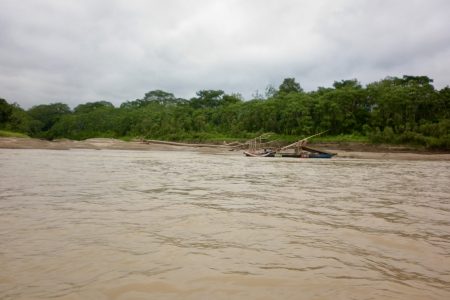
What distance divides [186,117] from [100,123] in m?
25.9

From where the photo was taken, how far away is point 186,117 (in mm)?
75250

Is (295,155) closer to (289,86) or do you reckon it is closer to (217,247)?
(217,247)

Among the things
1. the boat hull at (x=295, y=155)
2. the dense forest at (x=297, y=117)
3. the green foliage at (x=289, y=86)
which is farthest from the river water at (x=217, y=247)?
the green foliage at (x=289, y=86)

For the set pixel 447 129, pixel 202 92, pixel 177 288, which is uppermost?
pixel 202 92

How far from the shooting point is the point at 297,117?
58.2 m

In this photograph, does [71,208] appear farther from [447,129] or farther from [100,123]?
[100,123]

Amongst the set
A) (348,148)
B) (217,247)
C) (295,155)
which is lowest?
(217,247)

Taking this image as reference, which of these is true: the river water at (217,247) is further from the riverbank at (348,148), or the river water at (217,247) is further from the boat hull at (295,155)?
the riverbank at (348,148)

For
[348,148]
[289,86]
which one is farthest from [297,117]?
[289,86]

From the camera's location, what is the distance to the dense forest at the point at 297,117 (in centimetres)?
4869

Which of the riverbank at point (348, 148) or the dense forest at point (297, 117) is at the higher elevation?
the dense forest at point (297, 117)

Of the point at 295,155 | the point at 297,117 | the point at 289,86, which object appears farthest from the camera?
the point at 289,86

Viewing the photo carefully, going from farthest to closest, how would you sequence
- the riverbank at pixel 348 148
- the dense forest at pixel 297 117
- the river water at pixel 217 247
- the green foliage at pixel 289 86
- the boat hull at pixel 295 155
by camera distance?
the green foliage at pixel 289 86 → the dense forest at pixel 297 117 → the riverbank at pixel 348 148 → the boat hull at pixel 295 155 → the river water at pixel 217 247

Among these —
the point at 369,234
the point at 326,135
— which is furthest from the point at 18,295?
the point at 326,135
